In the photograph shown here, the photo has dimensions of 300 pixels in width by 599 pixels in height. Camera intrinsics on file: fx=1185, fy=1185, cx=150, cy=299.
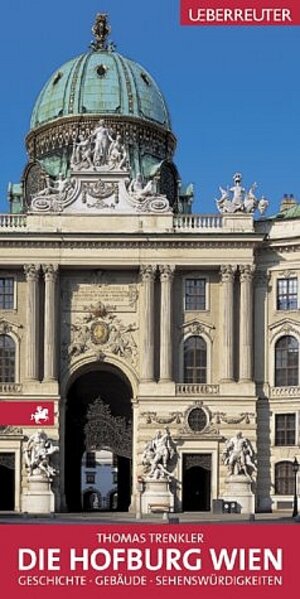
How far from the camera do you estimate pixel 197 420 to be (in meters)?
58.3

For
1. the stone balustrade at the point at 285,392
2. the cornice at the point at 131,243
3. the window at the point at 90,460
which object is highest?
the cornice at the point at 131,243

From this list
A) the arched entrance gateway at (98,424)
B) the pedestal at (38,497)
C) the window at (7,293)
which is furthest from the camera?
the window at (7,293)

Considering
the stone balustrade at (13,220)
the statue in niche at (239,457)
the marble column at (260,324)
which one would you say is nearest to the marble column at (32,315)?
the stone balustrade at (13,220)

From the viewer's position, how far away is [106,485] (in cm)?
11225

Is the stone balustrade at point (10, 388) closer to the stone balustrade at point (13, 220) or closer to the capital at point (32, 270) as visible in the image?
the capital at point (32, 270)

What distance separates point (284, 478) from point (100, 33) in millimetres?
30773

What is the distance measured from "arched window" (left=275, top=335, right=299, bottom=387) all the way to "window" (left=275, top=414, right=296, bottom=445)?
5.26ft

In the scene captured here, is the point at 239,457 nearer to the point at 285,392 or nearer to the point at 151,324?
the point at 285,392

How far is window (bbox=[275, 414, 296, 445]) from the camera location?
58.6 meters

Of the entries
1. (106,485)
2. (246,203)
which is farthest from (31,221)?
(106,485)

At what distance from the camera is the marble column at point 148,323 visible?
5841 cm

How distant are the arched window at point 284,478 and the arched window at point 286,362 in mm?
4003

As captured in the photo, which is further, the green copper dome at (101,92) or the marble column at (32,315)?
the green copper dome at (101,92)

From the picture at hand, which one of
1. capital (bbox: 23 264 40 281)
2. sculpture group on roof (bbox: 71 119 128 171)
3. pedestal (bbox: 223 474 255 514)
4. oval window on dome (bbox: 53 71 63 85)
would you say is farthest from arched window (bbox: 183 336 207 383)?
oval window on dome (bbox: 53 71 63 85)
